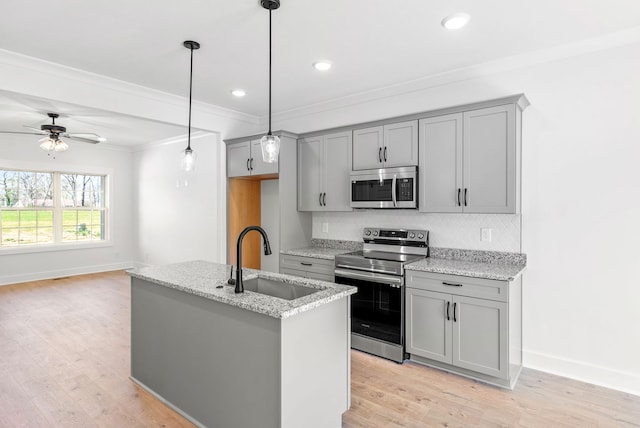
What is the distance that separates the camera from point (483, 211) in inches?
120

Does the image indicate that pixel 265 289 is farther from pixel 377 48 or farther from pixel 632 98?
pixel 632 98

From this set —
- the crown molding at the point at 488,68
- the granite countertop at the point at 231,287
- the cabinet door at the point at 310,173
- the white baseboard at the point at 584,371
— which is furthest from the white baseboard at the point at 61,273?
the white baseboard at the point at 584,371

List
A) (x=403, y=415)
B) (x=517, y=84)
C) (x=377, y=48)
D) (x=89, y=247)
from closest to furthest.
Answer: (x=403, y=415), (x=377, y=48), (x=517, y=84), (x=89, y=247)

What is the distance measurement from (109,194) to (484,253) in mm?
7259

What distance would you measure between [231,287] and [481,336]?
1959mm

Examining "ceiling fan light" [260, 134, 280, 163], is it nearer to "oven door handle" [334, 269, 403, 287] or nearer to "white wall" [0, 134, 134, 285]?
"oven door handle" [334, 269, 403, 287]

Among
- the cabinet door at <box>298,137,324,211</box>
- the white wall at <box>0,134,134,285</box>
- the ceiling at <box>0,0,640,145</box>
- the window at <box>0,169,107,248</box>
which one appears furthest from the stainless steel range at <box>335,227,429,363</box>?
the window at <box>0,169,107,248</box>

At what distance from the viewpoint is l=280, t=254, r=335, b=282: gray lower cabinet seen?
3.81 m

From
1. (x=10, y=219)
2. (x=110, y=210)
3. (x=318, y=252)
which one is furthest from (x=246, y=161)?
(x=10, y=219)

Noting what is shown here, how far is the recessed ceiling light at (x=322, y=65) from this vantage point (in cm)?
326

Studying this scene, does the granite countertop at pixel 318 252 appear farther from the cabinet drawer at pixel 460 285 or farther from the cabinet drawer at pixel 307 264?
the cabinet drawer at pixel 460 285

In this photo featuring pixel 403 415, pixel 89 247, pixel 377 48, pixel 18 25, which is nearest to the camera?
pixel 403 415

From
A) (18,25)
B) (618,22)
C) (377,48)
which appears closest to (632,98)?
(618,22)

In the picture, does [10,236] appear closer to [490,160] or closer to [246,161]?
[246,161]
